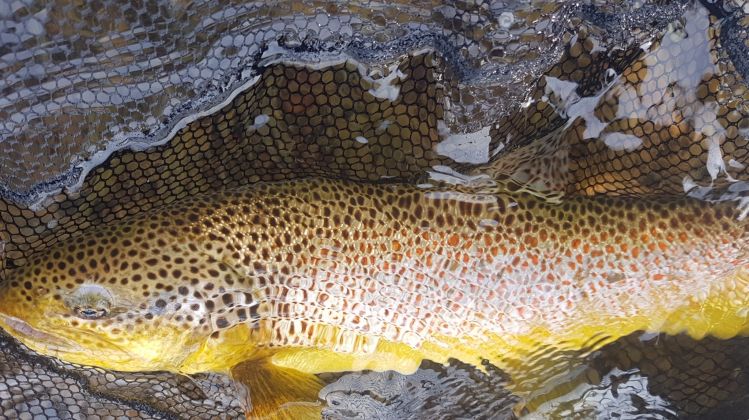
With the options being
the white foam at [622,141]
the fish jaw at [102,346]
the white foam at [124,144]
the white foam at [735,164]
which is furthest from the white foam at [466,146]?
the fish jaw at [102,346]

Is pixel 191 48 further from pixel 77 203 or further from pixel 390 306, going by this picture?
pixel 390 306

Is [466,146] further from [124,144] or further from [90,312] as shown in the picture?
[90,312]

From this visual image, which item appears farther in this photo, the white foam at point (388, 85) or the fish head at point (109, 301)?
the white foam at point (388, 85)

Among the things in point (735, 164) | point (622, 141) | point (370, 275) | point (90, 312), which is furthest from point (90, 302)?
point (735, 164)

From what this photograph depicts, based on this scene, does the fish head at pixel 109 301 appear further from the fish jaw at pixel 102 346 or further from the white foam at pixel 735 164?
the white foam at pixel 735 164

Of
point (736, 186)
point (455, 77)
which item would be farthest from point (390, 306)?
point (736, 186)

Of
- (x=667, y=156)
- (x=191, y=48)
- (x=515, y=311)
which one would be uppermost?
(x=191, y=48)
